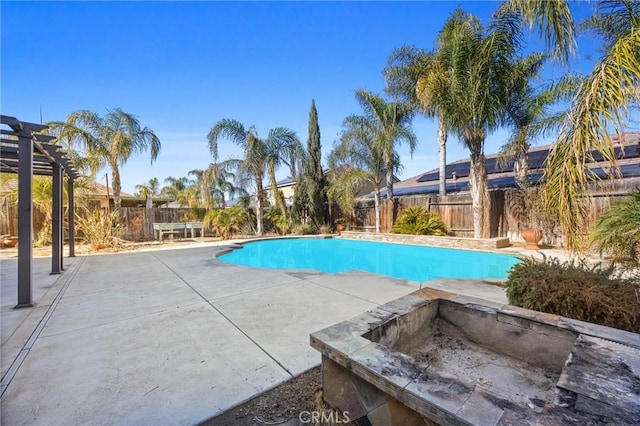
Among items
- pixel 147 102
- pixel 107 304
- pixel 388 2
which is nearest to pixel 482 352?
pixel 107 304

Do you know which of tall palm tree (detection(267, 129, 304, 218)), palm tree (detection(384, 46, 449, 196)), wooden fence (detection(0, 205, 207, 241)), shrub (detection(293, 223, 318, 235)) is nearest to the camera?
palm tree (detection(384, 46, 449, 196))

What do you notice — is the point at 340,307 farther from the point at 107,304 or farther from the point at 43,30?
the point at 43,30

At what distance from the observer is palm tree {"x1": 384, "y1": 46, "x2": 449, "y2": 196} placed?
9.89 metres

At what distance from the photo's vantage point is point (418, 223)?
12.3 metres

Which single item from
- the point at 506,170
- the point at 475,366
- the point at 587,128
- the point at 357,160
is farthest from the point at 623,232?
the point at 506,170

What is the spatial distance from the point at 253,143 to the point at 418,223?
8.40 meters

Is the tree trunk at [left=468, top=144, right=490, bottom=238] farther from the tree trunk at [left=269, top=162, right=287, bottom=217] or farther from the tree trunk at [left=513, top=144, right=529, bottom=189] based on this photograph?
the tree trunk at [left=269, top=162, right=287, bottom=217]

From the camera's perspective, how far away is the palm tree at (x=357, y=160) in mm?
13320

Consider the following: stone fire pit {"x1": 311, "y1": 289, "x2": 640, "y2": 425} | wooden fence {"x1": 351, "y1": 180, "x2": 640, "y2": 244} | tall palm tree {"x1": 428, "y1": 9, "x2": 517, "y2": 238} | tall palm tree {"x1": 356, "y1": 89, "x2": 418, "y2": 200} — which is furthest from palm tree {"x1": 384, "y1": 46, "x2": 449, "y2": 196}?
stone fire pit {"x1": 311, "y1": 289, "x2": 640, "y2": 425}

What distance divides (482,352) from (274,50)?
1017 cm

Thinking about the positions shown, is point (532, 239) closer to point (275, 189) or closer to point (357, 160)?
point (357, 160)

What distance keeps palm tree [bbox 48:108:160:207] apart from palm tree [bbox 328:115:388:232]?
876 centimetres

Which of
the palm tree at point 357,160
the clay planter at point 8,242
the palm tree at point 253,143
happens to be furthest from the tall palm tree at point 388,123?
the clay planter at point 8,242

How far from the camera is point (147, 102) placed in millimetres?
12109
